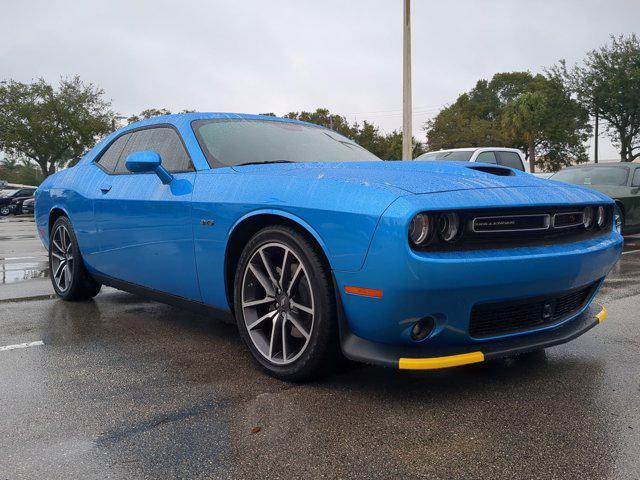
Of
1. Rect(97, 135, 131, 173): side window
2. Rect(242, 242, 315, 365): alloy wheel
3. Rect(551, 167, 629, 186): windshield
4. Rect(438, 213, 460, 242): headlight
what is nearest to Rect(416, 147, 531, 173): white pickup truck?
Rect(551, 167, 629, 186): windshield

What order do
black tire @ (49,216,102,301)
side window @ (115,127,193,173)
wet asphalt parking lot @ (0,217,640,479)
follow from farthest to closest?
black tire @ (49,216,102,301)
side window @ (115,127,193,173)
wet asphalt parking lot @ (0,217,640,479)

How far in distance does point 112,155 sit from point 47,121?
117ft

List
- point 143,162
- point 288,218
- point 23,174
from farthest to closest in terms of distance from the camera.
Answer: point 23,174 → point 143,162 → point 288,218

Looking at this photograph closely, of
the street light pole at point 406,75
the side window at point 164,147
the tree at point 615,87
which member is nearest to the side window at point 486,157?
the street light pole at point 406,75

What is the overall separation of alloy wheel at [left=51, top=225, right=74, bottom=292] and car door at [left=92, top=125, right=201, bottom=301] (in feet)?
1.73

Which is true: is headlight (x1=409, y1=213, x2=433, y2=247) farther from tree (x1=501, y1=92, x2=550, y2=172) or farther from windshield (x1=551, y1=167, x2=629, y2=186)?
tree (x1=501, y1=92, x2=550, y2=172)

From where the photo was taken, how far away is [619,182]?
9773 millimetres

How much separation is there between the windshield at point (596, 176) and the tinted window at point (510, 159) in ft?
2.72

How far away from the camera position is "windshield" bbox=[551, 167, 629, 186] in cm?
983

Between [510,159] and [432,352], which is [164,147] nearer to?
[432,352]

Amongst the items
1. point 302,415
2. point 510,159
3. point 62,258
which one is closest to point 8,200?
point 510,159

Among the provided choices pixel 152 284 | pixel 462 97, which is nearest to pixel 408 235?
pixel 152 284

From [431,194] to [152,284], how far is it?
203 cm

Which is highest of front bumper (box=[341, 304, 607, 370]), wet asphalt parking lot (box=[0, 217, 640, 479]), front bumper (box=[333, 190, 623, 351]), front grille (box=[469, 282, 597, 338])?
front bumper (box=[333, 190, 623, 351])
